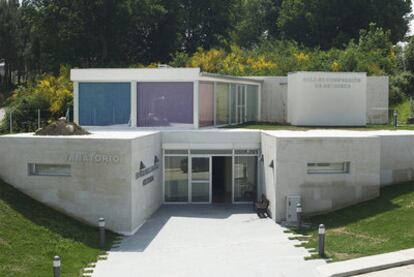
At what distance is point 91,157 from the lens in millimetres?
18984

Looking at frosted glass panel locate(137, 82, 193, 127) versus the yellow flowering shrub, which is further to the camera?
the yellow flowering shrub

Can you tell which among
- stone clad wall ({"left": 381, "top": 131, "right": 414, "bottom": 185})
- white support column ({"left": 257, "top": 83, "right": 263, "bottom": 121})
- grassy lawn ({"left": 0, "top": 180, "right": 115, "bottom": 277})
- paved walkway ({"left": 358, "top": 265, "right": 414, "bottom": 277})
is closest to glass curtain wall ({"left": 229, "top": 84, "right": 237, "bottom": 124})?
white support column ({"left": 257, "top": 83, "right": 263, "bottom": 121})

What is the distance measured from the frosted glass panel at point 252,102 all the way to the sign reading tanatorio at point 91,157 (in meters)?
14.6

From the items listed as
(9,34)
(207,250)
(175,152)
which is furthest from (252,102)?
(9,34)

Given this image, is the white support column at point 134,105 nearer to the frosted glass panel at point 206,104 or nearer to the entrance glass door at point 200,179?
the frosted glass panel at point 206,104

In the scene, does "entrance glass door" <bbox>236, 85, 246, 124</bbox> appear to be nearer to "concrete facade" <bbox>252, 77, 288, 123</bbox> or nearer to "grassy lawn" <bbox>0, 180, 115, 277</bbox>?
"concrete facade" <bbox>252, 77, 288, 123</bbox>

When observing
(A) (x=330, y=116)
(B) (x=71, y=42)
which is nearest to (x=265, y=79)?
(A) (x=330, y=116)

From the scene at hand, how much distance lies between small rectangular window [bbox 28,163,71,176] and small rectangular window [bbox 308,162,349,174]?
26.0 feet

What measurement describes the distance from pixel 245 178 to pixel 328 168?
13.9 ft

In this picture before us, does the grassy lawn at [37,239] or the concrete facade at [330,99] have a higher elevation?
the concrete facade at [330,99]

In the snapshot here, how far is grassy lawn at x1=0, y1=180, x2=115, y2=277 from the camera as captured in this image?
14.8m

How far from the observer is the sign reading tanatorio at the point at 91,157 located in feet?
61.8

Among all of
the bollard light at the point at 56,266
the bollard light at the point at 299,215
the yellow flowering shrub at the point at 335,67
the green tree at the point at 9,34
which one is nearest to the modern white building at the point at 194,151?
the bollard light at the point at 299,215

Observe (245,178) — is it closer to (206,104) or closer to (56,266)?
(206,104)
